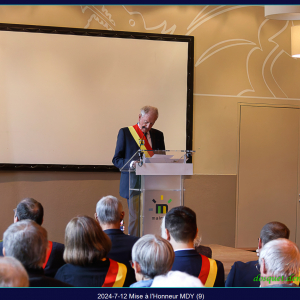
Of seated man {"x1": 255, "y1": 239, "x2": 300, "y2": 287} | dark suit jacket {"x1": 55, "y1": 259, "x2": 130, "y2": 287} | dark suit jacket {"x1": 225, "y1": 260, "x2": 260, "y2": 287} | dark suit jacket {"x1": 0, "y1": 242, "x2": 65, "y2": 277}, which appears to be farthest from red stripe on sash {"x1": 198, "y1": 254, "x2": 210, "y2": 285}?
dark suit jacket {"x1": 0, "y1": 242, "x2": 65, "y2": 277}

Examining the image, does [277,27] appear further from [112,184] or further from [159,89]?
[112,184]

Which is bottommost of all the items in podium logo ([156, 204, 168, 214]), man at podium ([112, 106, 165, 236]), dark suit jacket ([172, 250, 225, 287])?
dark suit jacket ([172, 250, 225, 287])

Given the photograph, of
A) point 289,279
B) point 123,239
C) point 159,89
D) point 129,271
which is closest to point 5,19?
point 159,89

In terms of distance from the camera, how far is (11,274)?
121 centimetres

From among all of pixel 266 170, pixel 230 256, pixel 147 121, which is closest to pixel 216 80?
pixel 266 170

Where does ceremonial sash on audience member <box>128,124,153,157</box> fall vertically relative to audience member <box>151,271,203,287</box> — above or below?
above

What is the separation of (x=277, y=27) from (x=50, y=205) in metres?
4.41

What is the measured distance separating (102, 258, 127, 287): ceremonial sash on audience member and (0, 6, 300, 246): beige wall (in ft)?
11.6

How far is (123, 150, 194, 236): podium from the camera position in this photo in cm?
302

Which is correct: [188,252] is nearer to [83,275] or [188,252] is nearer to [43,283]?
[83,275]

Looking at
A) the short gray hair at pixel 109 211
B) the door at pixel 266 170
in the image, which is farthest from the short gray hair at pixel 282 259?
the door at pixel 266 170

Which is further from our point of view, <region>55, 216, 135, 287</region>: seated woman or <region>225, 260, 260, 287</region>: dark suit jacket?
<region>225, 260, 260, 287</region>: dark suit jacket

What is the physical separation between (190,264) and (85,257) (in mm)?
564

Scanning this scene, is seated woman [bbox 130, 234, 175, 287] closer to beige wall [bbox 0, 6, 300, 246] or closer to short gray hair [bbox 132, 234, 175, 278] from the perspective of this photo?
short gray hair [bbox 132, 234, 175, 278]
